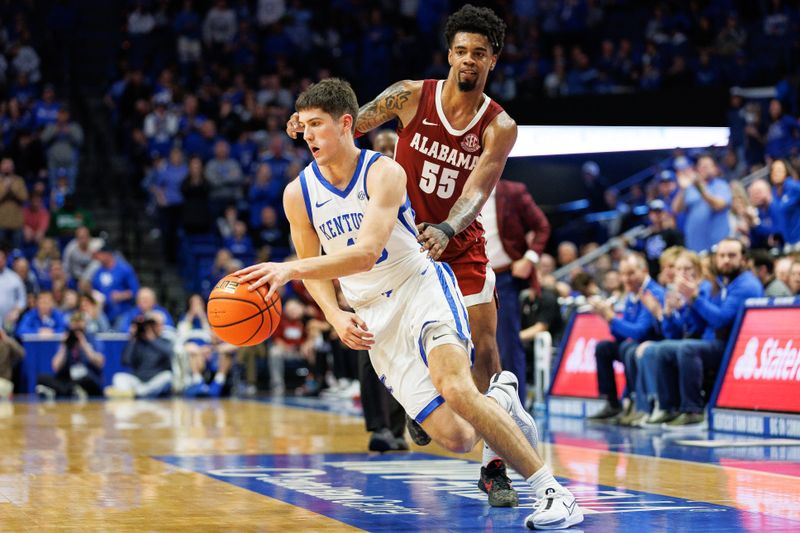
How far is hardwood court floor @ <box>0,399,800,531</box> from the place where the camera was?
5305mm

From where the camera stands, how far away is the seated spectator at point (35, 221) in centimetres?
1856

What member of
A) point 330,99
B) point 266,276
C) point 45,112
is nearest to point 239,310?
point 266,276

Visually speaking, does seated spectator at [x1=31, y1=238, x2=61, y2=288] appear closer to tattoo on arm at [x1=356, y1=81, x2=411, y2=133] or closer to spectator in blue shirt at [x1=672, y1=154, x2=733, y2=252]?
spectator in blue shirt at [x1=672, y1=154, x2=733, y2=252]

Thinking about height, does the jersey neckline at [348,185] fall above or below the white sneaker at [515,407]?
above

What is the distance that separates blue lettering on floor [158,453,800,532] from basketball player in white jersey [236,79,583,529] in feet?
1.11

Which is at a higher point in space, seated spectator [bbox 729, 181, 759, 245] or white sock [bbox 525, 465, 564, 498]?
seated spectator [bbox 729, 181, 759, 245]

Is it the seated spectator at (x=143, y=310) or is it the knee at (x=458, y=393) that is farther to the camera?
the seated spectator at (x=143, y=310)

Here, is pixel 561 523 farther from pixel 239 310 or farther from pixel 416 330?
pixel 239 310

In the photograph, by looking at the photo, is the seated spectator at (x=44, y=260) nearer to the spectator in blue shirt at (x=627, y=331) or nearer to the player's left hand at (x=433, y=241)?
the spectator in blue shirt at (x=627, y=331)

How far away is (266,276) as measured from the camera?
4730mm

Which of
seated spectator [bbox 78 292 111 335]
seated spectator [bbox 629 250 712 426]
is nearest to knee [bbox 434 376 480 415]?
seated spectator [bbox 629 250 712 426]

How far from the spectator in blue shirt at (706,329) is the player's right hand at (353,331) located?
17.2 feet

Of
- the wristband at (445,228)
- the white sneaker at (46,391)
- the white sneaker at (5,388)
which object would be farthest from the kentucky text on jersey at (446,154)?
the white sneaker at (46,391)

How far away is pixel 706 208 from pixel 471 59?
790cm
